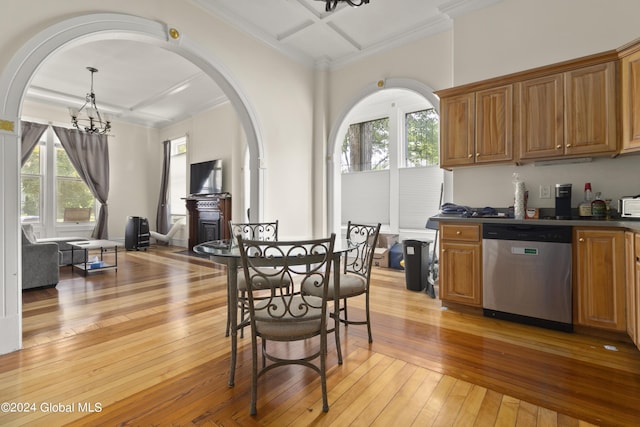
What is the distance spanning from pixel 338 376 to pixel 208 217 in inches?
219

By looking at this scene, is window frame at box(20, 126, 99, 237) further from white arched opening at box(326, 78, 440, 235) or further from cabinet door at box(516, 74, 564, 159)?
cabinet door at box(516, 74, 564, 159)

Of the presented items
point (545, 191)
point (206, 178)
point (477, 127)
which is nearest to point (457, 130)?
point (477, 127)

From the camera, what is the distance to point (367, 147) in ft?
20.4

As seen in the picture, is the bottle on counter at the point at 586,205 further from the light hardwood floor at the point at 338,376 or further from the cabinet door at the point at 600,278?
the light hardwood floor at the point at 338,376

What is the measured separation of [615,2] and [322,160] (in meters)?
3.62

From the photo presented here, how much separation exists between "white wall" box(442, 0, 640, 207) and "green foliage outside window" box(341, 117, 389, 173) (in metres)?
2.42

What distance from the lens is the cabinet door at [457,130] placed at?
3240mm

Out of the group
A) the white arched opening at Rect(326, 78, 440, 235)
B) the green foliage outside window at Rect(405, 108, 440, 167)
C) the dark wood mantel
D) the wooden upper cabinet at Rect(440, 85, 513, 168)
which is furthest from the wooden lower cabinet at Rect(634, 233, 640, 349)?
the dark wood mantel

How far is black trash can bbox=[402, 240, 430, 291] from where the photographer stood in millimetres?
3803

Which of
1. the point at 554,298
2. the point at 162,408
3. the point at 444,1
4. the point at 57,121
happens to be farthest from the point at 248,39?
the point at 57,121

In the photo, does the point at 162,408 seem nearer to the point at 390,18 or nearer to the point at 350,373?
the point at 350,373

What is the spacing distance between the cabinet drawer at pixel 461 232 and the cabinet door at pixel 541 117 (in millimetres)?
847

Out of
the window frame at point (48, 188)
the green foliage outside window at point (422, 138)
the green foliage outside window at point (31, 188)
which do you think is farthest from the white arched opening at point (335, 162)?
the green foliage outside window at point (31, 188)

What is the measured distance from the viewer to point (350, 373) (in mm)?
1957
